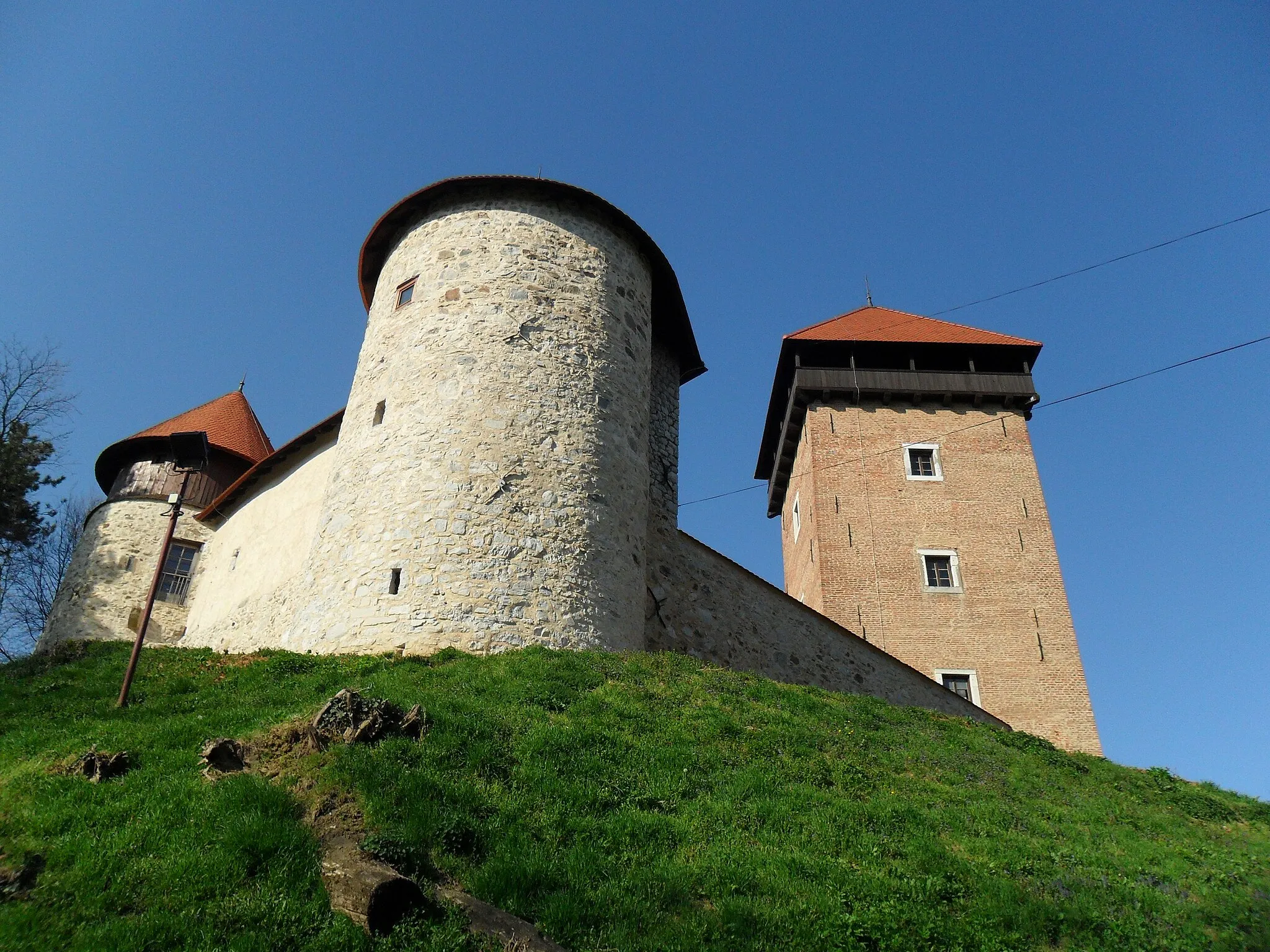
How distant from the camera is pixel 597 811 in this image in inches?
252

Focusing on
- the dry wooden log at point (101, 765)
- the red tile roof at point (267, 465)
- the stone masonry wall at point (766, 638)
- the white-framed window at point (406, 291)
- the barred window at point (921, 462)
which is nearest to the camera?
the dry wooden log at point (101, 765)

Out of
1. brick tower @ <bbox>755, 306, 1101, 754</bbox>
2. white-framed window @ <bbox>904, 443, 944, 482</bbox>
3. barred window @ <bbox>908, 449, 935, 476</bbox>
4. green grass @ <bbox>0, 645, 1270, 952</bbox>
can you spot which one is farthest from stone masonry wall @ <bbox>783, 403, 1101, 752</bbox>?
green grass @ <bbox>0, 645, 1270, 952</bbox>

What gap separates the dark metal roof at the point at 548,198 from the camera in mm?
13727

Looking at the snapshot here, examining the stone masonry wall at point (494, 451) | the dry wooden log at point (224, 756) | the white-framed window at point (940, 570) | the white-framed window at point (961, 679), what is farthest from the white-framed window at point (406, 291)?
the white-framed window at point (961, 679)

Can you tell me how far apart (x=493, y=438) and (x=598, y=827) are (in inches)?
249

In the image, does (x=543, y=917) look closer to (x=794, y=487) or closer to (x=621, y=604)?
(x=621, y=604)

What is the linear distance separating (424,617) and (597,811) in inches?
178

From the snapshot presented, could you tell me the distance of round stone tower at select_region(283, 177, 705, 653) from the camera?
10.6 metres

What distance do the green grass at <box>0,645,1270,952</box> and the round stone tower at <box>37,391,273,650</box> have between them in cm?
1137

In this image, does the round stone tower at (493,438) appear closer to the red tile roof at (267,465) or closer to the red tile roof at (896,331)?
the red tile roof at (267,465)

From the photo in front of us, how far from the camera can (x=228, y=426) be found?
2438cm

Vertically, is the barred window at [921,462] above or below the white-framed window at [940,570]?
above

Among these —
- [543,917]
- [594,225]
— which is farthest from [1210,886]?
[594,225]

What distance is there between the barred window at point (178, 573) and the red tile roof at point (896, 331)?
16309 mm
